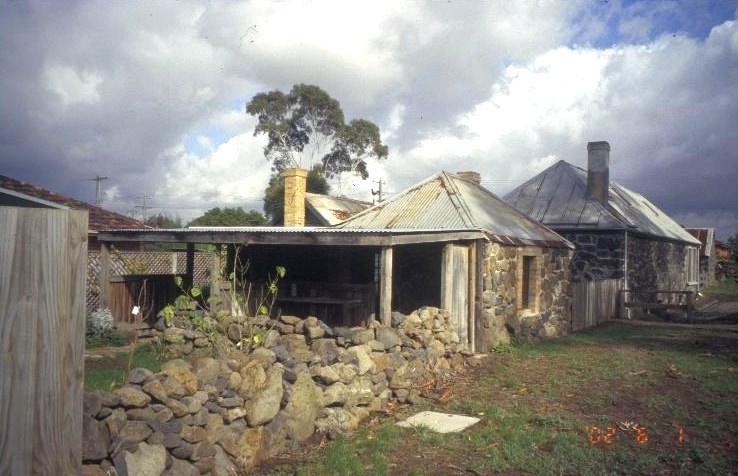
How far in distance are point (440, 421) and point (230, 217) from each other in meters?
29.7

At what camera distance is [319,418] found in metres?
6.59

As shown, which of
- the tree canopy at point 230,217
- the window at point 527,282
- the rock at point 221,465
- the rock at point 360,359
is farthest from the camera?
the tree canopy at point 230,217

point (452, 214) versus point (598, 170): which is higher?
point (598, 170)

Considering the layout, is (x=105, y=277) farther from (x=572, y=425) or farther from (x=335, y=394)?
(x=572, y=425)

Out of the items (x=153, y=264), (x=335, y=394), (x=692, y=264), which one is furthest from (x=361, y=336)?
(x=692, y=264)

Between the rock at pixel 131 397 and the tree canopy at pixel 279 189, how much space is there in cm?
2681

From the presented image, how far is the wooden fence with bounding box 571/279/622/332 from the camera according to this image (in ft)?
52.7

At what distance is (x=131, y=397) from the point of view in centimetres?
467

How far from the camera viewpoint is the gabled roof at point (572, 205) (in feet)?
66.9

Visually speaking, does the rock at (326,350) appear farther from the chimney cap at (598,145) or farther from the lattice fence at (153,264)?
the chimney cap at (598,145)

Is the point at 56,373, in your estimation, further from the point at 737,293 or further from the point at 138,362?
the point at 737,293

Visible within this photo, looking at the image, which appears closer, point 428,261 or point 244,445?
point 244,445

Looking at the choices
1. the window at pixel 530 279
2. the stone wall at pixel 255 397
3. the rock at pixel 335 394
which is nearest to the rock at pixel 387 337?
the stone wall at pixel 255 397

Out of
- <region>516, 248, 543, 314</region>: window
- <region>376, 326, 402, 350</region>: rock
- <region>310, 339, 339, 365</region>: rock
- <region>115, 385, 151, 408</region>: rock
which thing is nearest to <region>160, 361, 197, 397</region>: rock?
<region>115, 385, 151, 408</region>: rock
